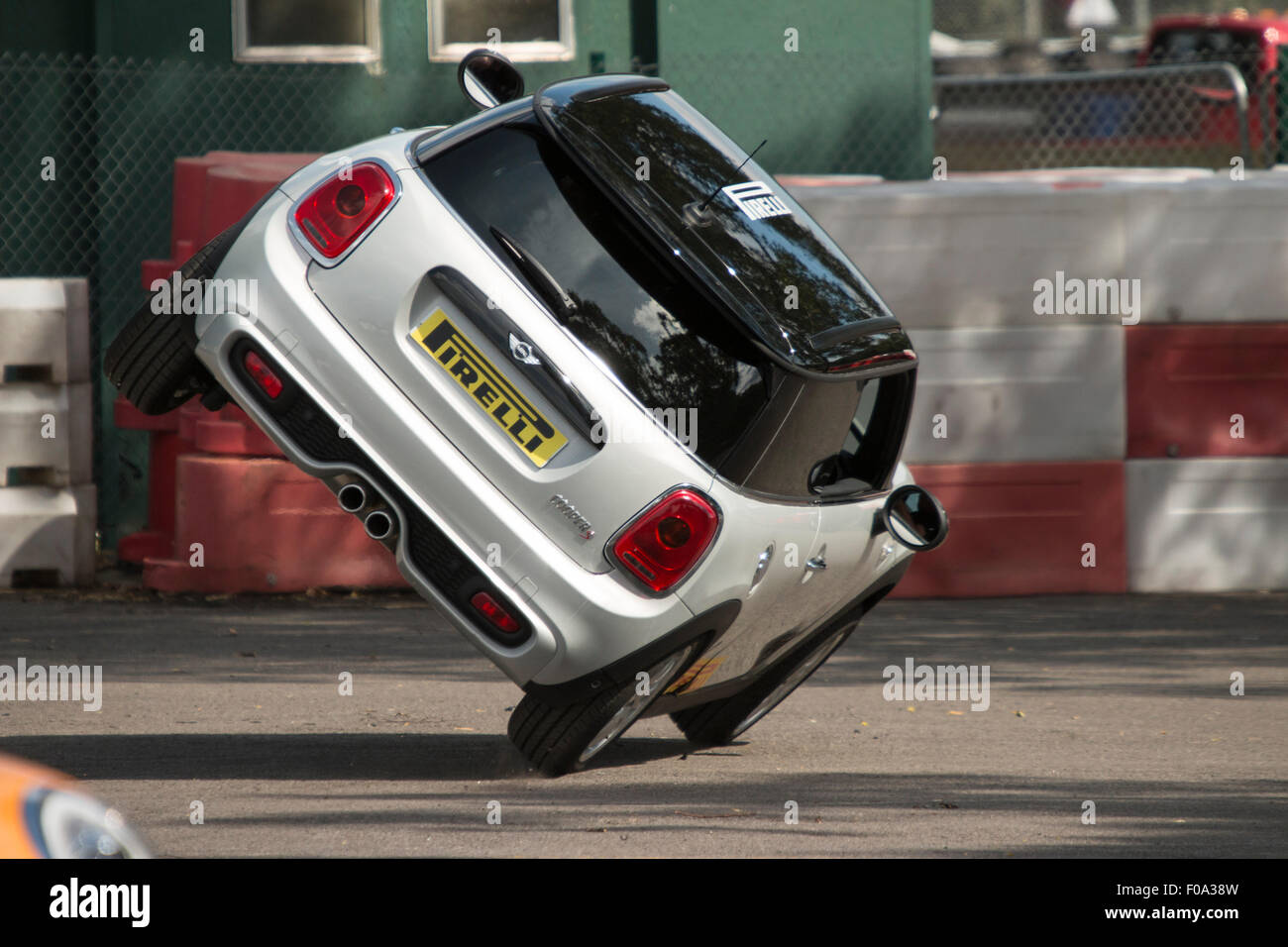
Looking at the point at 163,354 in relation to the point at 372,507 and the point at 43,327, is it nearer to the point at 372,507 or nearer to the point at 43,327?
the point at 372,507

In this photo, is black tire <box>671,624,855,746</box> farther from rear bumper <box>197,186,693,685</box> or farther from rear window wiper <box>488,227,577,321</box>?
rear window wiper <box>488,227,577,321</box>

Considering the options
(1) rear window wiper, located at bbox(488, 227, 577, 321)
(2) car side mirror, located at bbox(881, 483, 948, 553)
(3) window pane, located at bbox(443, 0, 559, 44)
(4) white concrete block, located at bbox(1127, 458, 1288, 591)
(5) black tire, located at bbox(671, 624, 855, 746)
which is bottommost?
(4) white concrete block, located at bbox(1127, 458, 1288, 591)

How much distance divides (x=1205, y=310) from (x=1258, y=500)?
1.12 metres

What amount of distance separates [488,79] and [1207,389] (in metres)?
5.24

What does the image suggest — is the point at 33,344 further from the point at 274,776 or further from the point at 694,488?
the point at 694,488

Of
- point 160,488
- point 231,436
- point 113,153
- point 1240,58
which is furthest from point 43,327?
point 1240,58

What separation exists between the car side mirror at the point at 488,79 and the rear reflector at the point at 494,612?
187 centimetres

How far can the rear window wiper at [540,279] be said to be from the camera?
5234 millimetres

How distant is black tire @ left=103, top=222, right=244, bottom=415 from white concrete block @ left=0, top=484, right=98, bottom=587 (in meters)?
3.75

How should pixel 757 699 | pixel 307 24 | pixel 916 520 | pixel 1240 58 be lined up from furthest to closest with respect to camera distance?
pixel 1240 58, pixel 307 24, pixel 757 699, pixel 916 520

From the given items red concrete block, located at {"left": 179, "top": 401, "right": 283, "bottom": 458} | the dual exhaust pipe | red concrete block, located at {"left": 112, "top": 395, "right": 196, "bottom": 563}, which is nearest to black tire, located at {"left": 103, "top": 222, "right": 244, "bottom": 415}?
the dual exhaust pipe

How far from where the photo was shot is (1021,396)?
32.0ft

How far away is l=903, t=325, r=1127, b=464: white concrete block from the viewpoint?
9.73 metres

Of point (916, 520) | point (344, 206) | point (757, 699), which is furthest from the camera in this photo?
point (757, 699)
